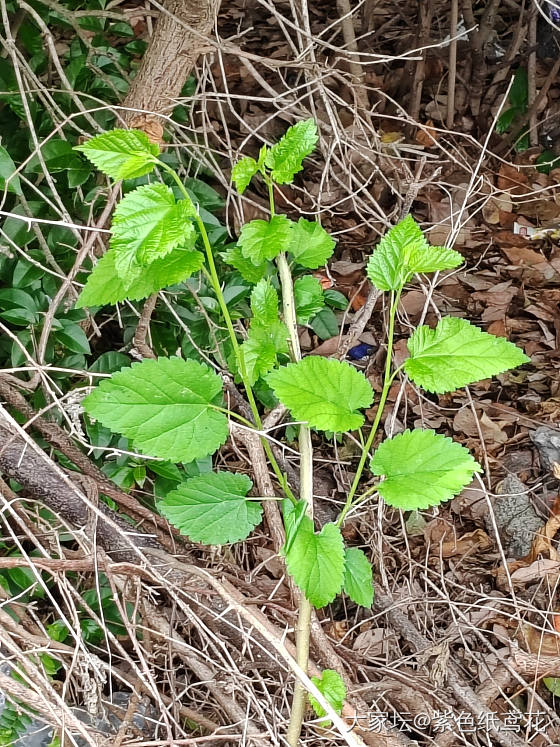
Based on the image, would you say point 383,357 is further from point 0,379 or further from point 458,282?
point 0,379

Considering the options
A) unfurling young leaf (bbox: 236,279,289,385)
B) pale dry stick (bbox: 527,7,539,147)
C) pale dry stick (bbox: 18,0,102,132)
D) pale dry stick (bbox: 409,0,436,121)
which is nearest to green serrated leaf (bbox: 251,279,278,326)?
unfurling young leaf (bbox: 236,279,289,385)

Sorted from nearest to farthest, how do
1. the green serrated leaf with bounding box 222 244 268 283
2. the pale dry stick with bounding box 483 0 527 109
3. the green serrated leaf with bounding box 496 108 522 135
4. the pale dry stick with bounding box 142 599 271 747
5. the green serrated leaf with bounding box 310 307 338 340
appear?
the green serrated leaf with bounding box 222 244 268 283 → the pale dry stick with bounding box 142 599 271 747 → the green serrated leaf with bounding box 310 307 338 340 → the pale dry stick with bounding box 483 0 527 109 → the green serrated leaf with bounding box 496 108 522 135

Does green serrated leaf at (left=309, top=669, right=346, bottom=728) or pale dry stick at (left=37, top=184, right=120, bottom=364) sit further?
pale dry stick at (left=37, top=184, right=120, bottom=364)

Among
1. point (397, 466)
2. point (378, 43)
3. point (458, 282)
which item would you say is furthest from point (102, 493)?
point (378, 43)

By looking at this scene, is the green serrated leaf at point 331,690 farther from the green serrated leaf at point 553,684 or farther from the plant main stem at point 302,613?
the green serrated leaf at point 553,684

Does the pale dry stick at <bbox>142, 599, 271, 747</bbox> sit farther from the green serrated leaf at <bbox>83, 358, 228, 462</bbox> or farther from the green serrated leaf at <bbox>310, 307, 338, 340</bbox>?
the green serrated leaf at <bbox>310, 307, 338, 340</bbox>
